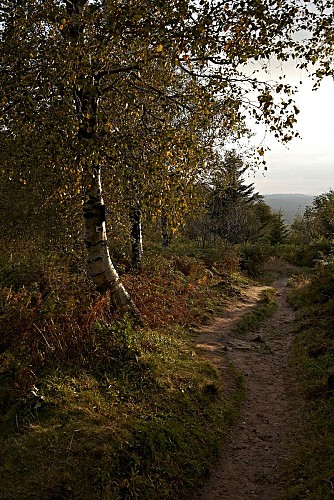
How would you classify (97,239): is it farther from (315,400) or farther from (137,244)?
(137,244)

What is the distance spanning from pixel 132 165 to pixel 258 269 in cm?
1876

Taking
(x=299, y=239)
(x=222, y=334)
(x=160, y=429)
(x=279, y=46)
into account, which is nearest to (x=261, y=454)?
(x=160, y=429)

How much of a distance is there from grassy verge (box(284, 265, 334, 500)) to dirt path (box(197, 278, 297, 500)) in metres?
0.29

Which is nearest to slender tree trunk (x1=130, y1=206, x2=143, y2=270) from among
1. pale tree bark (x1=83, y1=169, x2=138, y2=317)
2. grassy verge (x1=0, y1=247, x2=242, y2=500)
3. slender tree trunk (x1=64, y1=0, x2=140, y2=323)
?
grassy verge (x1=0, y1=247, x2=242, y2=500)

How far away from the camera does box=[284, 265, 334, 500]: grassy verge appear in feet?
17.9

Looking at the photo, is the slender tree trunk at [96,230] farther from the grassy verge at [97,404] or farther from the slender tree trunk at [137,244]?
the slender tree trunk at [137,244]

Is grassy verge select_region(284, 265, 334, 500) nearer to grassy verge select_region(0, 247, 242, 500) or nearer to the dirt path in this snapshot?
the dirt path

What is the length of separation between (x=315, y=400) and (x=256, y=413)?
3.82ft

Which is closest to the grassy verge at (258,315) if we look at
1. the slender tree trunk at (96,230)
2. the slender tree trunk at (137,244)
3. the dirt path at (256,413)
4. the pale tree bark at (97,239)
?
the dirt path at (256,413)

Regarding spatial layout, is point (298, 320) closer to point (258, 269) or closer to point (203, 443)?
point (203, 443)

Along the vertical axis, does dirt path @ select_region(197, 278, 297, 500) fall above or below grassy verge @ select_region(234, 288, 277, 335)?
below

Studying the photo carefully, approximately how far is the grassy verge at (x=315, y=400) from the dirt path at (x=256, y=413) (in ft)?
0.97

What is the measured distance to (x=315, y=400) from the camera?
772 cm

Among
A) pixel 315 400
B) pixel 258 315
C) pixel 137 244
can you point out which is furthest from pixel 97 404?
pixel 258 315
